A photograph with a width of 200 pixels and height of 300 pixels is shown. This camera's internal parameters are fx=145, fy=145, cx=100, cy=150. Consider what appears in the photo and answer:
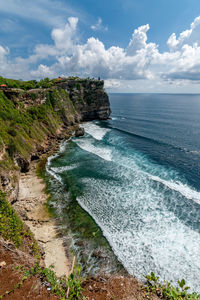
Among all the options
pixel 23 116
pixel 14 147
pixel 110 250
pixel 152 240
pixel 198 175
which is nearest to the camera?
pixel 110 250

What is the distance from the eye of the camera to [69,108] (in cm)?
6075

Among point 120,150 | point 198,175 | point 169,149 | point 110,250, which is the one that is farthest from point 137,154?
point 110,250

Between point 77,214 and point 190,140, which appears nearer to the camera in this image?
point 77,214

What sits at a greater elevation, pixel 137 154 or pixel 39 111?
pixel 39 111

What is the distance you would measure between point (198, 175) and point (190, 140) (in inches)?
851

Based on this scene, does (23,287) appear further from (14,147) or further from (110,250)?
(14,147)

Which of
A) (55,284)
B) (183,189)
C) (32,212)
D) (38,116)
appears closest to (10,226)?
(55,284)

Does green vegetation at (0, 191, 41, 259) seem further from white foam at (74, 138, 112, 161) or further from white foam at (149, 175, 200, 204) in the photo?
white foam at (74, 138, 112, 161)

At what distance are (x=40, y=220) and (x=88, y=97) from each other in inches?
2523

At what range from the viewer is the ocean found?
45.7 feet

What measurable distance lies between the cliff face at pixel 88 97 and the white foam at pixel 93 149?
1113 inches

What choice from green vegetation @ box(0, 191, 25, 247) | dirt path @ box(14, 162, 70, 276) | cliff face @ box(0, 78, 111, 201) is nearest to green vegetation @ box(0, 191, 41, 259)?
green vegetation @ box(0, 191, 25, 247)

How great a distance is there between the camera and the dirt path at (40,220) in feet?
43.8

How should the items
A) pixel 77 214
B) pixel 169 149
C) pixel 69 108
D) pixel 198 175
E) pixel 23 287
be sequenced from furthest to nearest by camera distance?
pixel 69 108 < pixel 169 149 < pixel 198 175 < pixel 77 214 < pixel 23 287
